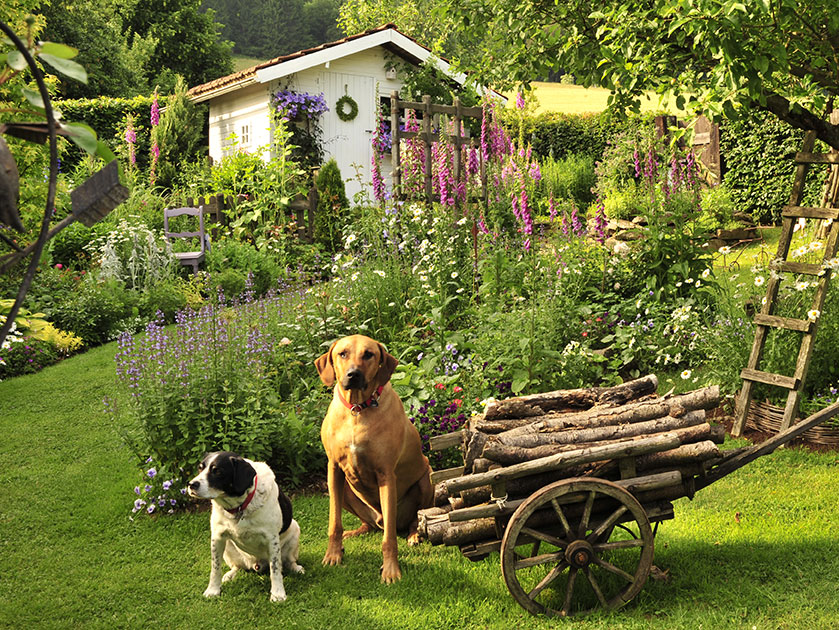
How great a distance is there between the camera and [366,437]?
3.65 metres

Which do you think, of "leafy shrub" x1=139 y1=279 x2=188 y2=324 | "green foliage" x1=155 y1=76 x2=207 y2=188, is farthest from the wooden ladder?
"green foliage" x1=155 y1=76 x2=207 y2=188

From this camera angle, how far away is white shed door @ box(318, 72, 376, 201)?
1608 cm

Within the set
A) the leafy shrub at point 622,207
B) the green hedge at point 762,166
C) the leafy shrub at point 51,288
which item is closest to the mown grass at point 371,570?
the leafy shrub at point 51,288

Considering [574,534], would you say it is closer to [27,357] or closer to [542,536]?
[542,536]

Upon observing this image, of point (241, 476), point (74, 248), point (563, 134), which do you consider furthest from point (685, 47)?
point (563, 134)

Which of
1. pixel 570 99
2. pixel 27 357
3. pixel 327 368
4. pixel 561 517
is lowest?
pixel 27 357

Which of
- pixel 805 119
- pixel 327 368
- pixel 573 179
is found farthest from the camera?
pixel 573 179

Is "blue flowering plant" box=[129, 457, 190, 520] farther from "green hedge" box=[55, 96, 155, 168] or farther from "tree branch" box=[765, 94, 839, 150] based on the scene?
"green hedge" box=[55, 96, 155, 168]

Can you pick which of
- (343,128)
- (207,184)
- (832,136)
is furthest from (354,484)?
(343,128)

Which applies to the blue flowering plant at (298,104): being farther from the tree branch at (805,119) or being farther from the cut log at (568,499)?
the cut log at (568,499)

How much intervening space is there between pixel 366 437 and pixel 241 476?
639mm

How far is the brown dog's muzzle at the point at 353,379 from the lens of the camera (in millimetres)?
3564

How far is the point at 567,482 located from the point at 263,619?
155cm

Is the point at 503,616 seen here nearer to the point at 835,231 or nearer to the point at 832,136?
the point at 835,231
